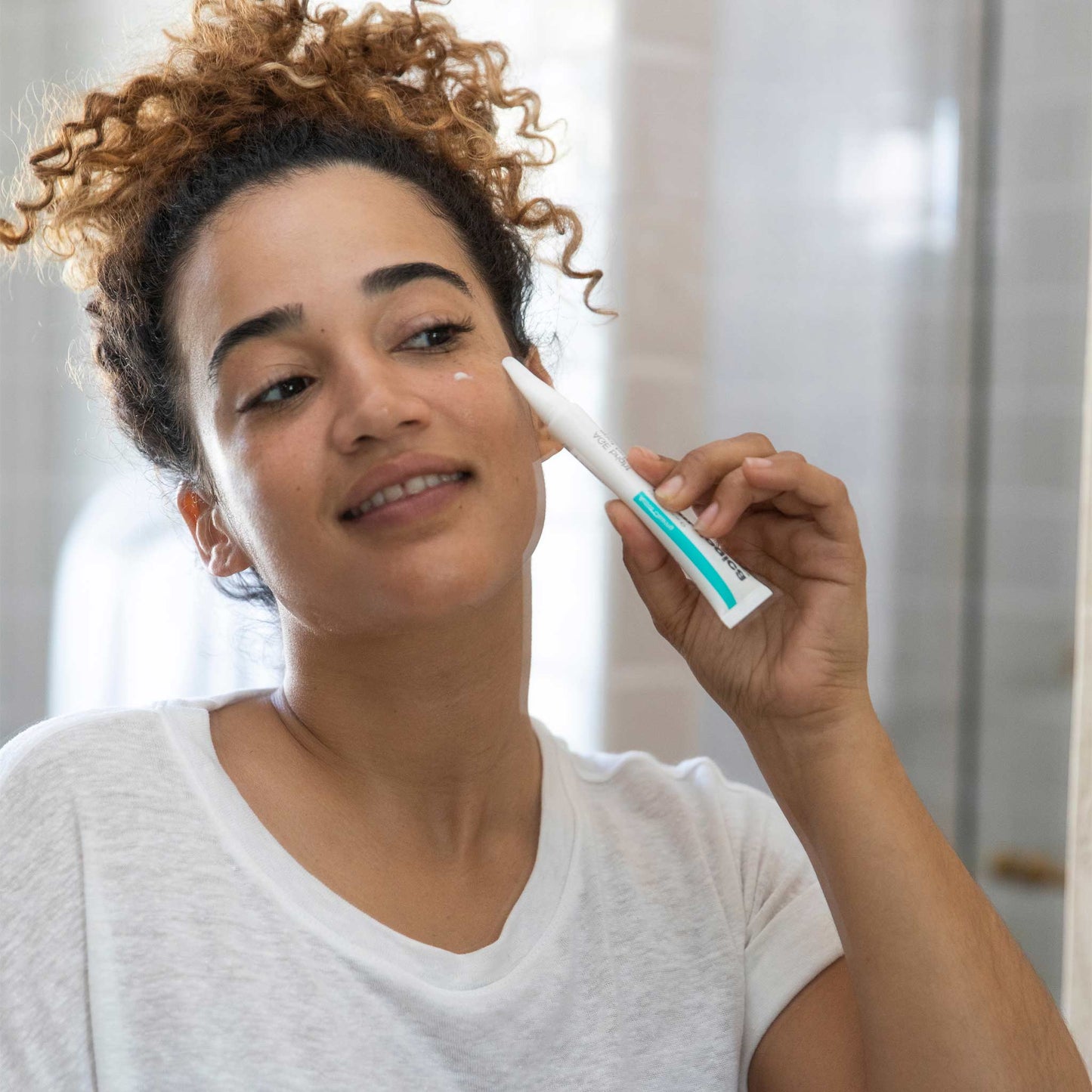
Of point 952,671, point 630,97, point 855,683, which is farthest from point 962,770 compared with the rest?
point 630,97

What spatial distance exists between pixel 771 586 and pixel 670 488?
14 centimetres

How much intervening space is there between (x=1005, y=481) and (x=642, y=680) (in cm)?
43

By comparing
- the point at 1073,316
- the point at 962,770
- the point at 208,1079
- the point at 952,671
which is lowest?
the point at 208,1079

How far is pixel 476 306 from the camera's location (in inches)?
33.3

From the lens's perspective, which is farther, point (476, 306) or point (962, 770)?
point (962, 770)

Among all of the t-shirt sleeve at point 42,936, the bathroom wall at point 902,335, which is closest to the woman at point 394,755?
the t-shirt sleeve at point 42,936

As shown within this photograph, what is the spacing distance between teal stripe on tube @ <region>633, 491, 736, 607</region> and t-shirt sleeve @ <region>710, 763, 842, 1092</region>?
263 millimetres

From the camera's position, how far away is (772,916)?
89cm

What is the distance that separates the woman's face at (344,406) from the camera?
2.45ft

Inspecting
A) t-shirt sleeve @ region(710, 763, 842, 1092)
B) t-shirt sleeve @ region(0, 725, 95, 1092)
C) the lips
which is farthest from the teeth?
t-shirt sleeve @ region(710, 763, 842, 1092)

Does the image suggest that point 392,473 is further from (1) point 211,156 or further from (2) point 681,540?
(1) point 211,156

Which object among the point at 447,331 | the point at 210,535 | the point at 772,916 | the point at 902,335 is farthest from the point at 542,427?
the point at 902,335

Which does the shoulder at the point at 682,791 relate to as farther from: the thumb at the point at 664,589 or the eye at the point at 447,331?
the eye at the point at 447,331

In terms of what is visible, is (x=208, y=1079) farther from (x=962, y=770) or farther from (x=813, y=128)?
(x=813, y=128)
